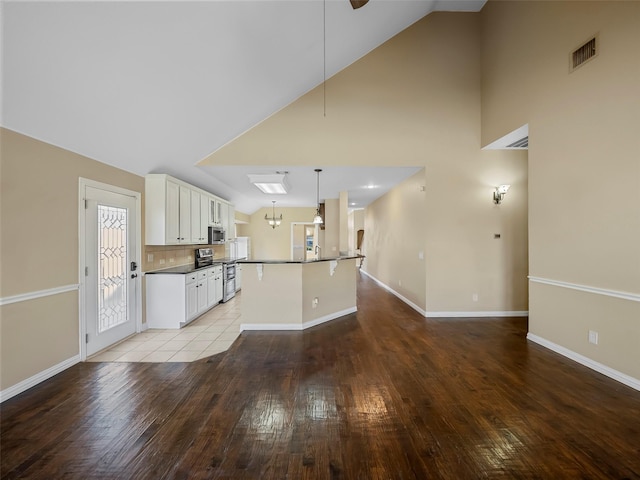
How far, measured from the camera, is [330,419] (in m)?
2.11

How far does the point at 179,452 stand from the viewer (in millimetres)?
1793

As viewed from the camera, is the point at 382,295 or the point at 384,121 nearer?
the point at 384,121

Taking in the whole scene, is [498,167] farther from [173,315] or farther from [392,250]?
[173,315]

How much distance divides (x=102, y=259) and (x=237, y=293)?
149 inches

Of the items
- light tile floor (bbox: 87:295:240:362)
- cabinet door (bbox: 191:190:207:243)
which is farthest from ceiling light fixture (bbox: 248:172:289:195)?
light tile floor (bbox: 87:295:240:362)

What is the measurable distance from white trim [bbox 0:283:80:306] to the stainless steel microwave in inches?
114

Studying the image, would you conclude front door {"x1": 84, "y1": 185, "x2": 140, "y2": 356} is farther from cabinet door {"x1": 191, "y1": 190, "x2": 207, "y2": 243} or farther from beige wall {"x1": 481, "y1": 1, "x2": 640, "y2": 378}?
beige wall {"x1": 481, "y1": 1, "x2": 640, "y2": 378}

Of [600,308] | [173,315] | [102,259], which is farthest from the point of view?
[173,315]

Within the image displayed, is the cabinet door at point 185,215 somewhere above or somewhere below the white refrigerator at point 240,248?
above

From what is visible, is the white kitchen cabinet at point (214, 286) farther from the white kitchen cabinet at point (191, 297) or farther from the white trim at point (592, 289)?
the white trim at point (592, 289)

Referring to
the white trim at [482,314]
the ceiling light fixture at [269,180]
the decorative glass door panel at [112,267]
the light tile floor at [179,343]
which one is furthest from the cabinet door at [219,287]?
the white trim at [482,314]

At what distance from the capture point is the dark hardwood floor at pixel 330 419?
168 cm

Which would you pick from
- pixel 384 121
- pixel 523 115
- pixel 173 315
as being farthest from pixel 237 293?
pixel 523 115

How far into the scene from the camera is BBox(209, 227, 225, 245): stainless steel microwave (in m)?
5.89
